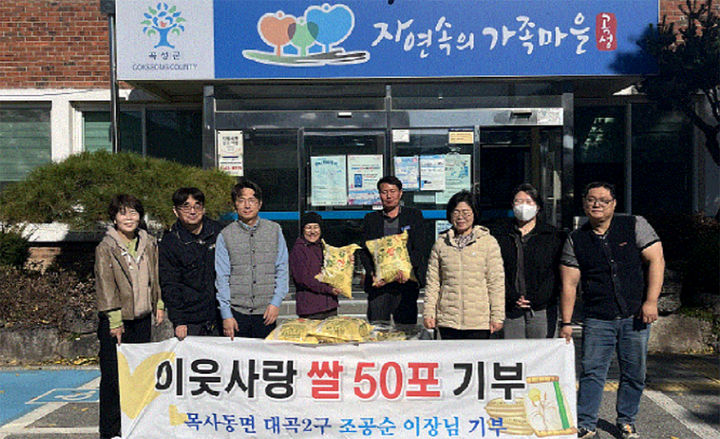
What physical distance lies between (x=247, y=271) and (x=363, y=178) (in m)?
4.49

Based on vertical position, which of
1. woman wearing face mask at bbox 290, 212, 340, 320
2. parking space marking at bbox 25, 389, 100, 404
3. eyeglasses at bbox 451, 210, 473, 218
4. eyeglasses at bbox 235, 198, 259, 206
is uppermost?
eyeglasses at bbox 235, 198, 259, 206

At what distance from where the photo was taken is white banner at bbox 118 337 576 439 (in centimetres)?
447

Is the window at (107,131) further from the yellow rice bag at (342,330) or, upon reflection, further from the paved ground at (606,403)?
the yellow rice bag at (342,330)

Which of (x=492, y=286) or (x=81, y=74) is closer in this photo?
(x=492, y=286)

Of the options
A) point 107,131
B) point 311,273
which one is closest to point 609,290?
point 311,273

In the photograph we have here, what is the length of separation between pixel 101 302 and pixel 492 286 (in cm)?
272

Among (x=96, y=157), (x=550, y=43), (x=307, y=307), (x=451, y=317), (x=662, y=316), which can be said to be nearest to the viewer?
(x=451, y=317)

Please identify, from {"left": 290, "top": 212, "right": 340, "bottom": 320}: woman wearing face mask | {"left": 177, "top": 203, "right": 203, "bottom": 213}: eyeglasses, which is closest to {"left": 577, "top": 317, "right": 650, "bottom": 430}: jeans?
{"left": 290, "top": 212, "right": 340, "bottom": 320}: woman wearing face mask

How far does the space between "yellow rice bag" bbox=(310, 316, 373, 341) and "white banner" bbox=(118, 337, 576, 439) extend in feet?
0.23

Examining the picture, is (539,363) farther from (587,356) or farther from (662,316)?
(662,316)

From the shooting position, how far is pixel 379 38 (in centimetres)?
895

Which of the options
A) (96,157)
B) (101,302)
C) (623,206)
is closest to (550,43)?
(623,206)

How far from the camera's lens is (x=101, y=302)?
4.62 meters

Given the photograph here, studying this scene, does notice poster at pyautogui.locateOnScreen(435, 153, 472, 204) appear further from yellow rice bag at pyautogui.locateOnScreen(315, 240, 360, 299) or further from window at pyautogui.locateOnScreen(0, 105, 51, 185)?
window at pyautogui.locateOnScreen(0, 105, 51, 185)
